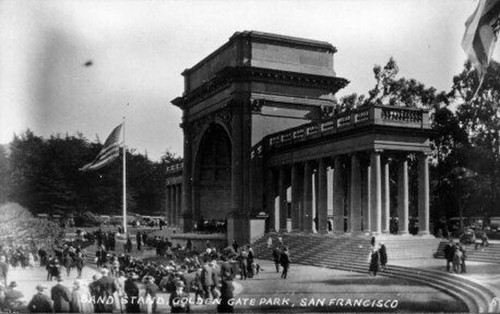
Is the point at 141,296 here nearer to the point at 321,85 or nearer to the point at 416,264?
the point at 416,264

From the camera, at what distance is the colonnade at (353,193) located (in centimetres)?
3098

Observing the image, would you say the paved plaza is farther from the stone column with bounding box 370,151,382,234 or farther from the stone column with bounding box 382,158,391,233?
the stone column with bounding box 382,158,391,233

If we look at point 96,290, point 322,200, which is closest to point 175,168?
point 322,200

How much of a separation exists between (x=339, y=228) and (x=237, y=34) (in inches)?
647

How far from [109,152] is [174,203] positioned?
2764 cm

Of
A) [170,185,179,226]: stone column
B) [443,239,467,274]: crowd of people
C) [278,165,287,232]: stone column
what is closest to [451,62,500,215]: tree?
[278,165,287,232]: stone column

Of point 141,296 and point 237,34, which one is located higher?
point 237,34

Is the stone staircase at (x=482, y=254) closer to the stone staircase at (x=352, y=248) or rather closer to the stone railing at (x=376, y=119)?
the stone staircase at (x=352, y=248)

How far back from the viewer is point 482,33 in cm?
1014

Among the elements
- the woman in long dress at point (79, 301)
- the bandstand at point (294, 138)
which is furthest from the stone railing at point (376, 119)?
the woman in long dress at point (79, 301)

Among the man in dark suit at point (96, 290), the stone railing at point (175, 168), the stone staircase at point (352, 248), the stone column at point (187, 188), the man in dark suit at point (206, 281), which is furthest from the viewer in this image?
the stone railing at point (175, 168)

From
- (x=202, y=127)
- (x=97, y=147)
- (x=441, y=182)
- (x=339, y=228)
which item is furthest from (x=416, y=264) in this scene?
(x=97, y=147)

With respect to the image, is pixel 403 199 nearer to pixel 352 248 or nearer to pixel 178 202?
pixel 352 248

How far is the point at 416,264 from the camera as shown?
85.2 ft
